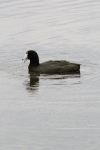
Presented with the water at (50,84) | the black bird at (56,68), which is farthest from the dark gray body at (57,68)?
the water at (50,84)

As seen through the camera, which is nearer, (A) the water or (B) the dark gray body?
(A) the water

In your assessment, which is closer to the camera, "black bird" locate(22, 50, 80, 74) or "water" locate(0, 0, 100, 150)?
"water" locate(0, 0, 100, 150)

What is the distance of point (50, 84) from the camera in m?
9.78

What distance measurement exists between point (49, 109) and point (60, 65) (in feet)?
13.0

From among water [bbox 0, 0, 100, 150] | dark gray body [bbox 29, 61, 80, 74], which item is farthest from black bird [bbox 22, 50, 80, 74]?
water [bbox 0, 0, 100, 150]

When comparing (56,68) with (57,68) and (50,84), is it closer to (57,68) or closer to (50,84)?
(57,68)

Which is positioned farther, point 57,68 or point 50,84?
point 57,68

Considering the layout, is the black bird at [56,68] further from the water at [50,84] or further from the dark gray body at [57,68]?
the water at [50,84]

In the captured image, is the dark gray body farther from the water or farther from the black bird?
the water

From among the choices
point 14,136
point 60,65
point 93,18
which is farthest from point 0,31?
point 14,136

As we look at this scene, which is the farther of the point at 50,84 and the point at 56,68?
the point at 56,68

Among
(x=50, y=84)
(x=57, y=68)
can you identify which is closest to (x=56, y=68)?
(x=57, y=68)

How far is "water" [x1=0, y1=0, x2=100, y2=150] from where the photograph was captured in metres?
6.30

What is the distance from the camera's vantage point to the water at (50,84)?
630cm
